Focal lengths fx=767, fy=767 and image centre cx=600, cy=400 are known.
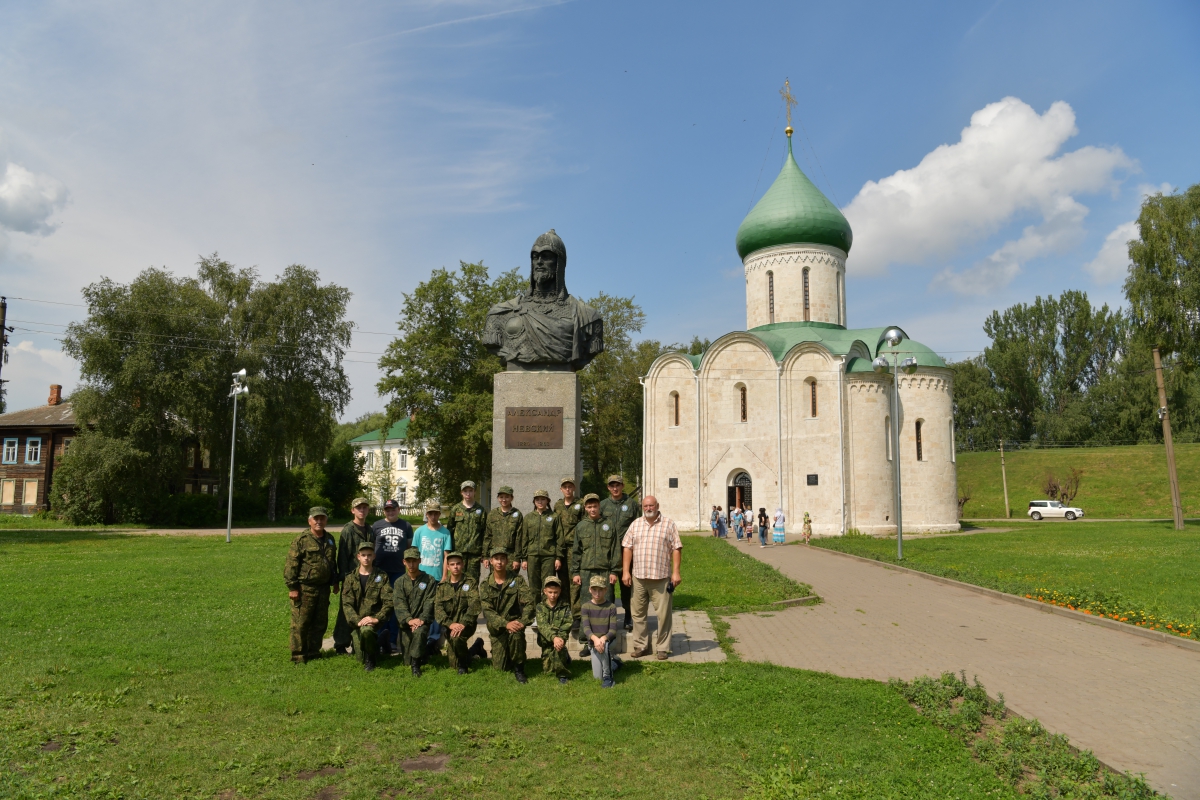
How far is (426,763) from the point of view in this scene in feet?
16.2

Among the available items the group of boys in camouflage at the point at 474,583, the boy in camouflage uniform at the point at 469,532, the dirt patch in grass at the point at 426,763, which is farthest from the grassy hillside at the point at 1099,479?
the dirt patch in grass at the point at 426,763

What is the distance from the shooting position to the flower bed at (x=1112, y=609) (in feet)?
30.2

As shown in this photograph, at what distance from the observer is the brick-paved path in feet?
18.0

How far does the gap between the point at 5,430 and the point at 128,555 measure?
30.8 meters

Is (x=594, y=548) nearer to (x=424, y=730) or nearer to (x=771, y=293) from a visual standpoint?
(x=424, y=730)

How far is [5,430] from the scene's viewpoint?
41.7 m

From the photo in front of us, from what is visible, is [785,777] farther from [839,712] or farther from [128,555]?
[128,555]

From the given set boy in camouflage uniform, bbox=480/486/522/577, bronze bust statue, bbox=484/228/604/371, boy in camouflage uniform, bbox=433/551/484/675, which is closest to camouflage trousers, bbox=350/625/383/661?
boy in camouflage uniform, bbox=433/551/484/675

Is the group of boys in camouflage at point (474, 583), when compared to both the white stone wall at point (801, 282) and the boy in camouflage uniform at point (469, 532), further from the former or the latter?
the white stone wall at point (801, 282)

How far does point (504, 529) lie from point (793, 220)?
30855mm

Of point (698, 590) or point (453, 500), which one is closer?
point (698, 590)

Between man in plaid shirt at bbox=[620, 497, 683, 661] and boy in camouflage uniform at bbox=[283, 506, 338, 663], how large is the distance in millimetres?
2963

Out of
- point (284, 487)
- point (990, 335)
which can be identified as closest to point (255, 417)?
point (284, 487)

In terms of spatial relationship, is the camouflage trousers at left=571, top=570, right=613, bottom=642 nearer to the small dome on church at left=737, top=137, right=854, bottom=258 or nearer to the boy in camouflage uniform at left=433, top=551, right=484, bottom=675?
the boy in camouflage uniform at left=433, top=551, right=484, bottom=675
